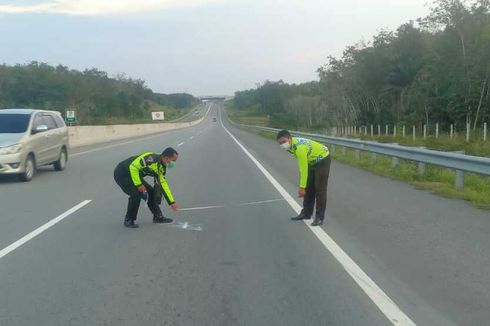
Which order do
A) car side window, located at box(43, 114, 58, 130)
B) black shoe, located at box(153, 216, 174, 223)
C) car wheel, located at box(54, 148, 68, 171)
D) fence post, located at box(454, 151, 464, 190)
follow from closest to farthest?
black shoe, located at box(153, 216, 174, 223) < fence post, located at box(454, 151, 464, 190) < car side window, located at box(43, 114, 58, 130) < car wheel, located at box(54, 148, 68, 171)

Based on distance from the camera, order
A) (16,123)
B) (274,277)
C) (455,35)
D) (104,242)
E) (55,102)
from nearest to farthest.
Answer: (274,277) → (104,242) → (16,123) → (455,35) → (55,102)

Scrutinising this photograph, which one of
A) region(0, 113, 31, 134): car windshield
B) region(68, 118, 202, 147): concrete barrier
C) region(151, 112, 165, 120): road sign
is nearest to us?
region(0, 113, 31, 134): car windshield

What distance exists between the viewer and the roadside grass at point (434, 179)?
→ 472 inches

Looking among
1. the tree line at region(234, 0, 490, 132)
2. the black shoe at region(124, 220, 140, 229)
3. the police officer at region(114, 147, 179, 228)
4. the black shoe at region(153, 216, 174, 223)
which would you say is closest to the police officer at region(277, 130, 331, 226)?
the police officer at region(114, 147, 179, 228)

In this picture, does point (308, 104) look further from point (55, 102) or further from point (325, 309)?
point (325, 309)

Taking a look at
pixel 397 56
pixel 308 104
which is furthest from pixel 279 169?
pixel 308 104

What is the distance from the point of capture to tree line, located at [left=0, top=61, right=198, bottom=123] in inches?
2901

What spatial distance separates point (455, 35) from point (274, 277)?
52925mm

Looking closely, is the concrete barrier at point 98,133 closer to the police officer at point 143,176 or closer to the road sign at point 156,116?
the police officer at point 143,176

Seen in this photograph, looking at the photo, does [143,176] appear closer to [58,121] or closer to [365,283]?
[365,283]

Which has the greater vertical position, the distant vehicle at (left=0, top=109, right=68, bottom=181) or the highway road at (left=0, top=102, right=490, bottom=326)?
the distant vehicle at (left=0, top=109, right=68, bottom=181)

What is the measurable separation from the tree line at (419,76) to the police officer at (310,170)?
43.2m

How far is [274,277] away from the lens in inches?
249

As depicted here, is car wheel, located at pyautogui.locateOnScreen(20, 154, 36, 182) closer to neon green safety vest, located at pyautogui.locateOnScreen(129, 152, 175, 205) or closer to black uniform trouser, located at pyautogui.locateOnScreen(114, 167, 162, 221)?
black uniform trouser, located at pyautogui.locateOnScreen(114, 167, 162, 221)
